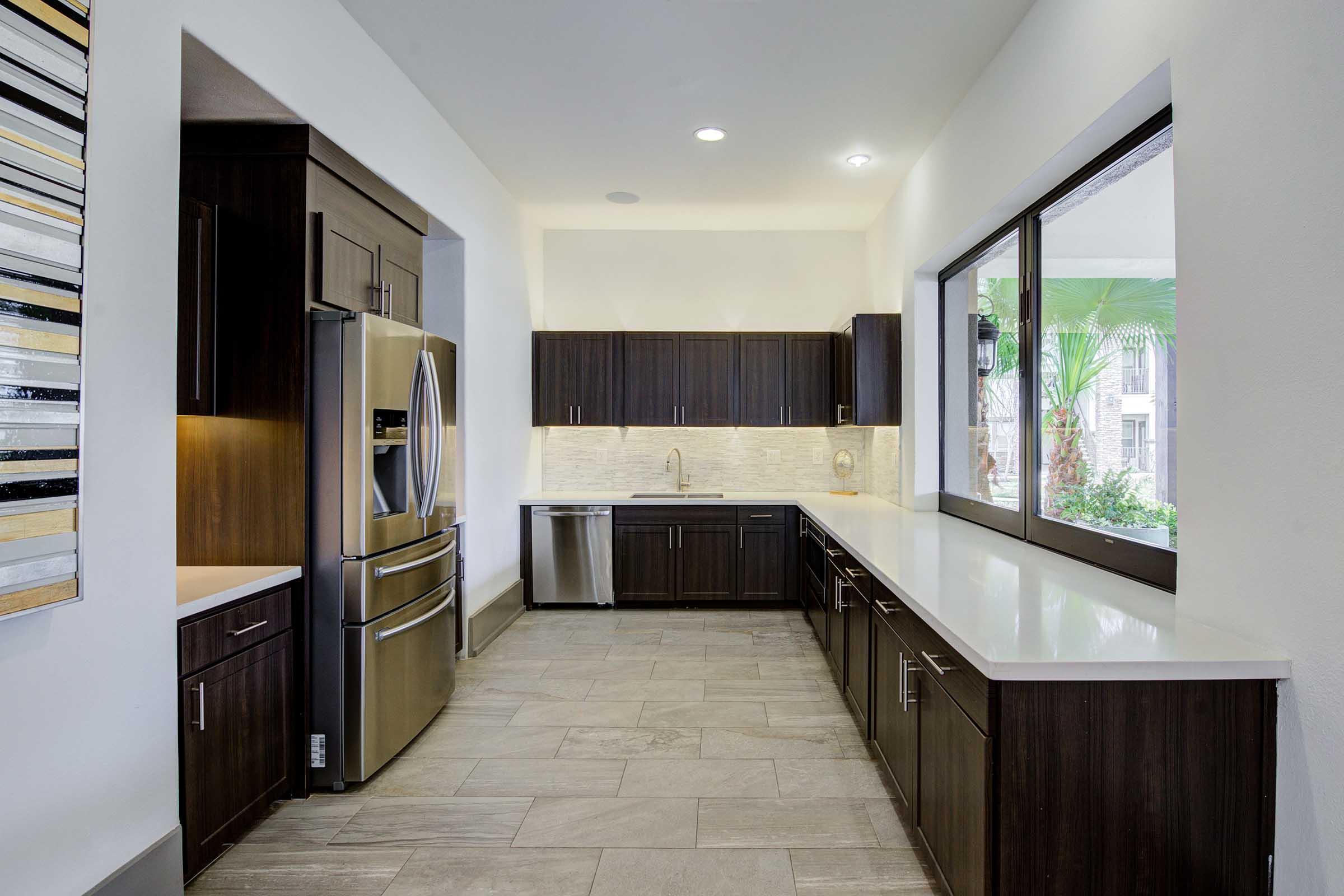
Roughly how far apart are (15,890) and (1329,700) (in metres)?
2.71

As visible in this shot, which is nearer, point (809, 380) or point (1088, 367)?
point (1088, 367)

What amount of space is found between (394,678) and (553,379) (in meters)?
3.21

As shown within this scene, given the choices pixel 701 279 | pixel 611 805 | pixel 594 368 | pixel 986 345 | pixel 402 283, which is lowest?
pixel 611 805

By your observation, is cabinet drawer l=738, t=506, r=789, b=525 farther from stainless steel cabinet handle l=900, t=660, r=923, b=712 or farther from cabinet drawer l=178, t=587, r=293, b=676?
cabinet drawer l=178, t=587, r=293, b=676

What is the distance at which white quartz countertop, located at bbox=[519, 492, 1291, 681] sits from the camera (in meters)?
1.50

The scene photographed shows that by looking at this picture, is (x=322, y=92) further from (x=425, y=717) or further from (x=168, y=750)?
(x=425, y=717)

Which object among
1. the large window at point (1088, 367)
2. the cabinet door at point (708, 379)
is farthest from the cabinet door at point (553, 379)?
the large window at point (1088, 367)

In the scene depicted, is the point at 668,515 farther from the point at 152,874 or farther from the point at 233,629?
the point at 152,874

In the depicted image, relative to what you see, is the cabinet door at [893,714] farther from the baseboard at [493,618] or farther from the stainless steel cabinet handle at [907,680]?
the baseboard at [493,618]

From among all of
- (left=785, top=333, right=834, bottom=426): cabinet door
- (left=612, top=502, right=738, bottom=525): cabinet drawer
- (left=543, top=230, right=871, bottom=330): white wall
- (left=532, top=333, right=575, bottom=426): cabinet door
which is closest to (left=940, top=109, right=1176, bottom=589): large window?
(left=785, top=333, right=834, bottom=426): cabinet door

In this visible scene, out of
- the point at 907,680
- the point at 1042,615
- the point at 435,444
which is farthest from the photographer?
the point at 435,444

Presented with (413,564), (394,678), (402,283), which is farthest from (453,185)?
(394,678)

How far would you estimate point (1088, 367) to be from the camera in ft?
8.71

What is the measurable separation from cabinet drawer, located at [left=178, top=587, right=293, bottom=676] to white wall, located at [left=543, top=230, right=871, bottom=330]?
385cm
